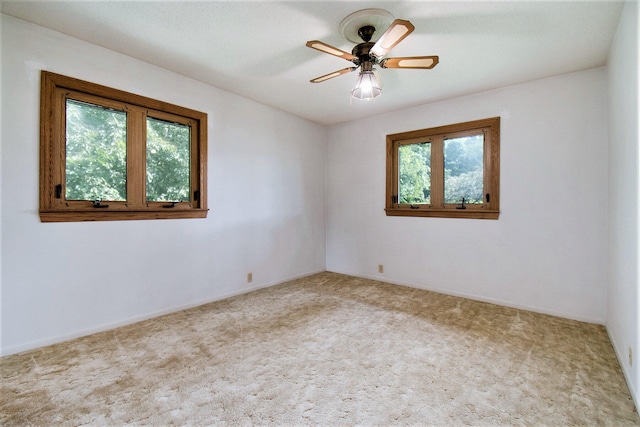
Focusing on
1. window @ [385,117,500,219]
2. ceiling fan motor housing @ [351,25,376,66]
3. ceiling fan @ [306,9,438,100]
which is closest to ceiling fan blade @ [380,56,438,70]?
ceiling fan @ [306,9,438,100]

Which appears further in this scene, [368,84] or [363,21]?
[368,84]

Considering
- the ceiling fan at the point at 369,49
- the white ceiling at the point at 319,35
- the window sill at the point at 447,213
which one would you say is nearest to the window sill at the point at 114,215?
the white ceiling at the point at 319,35

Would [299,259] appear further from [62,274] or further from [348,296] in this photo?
[62,274]

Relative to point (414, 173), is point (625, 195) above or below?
below

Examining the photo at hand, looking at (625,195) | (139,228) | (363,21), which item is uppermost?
Result: (363,21)

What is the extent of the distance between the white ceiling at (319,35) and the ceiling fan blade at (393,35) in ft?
0.94

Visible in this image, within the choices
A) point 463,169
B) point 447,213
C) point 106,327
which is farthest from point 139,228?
point 463,169

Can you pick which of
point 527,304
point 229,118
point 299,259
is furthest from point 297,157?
point 527,304

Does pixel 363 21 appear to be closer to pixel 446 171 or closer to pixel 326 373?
pixel 446 171

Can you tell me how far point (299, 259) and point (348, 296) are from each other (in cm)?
126

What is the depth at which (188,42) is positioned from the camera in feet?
8.29

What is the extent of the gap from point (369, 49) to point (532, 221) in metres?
2.63

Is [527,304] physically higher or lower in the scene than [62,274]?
lower

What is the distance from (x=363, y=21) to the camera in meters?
2.19
